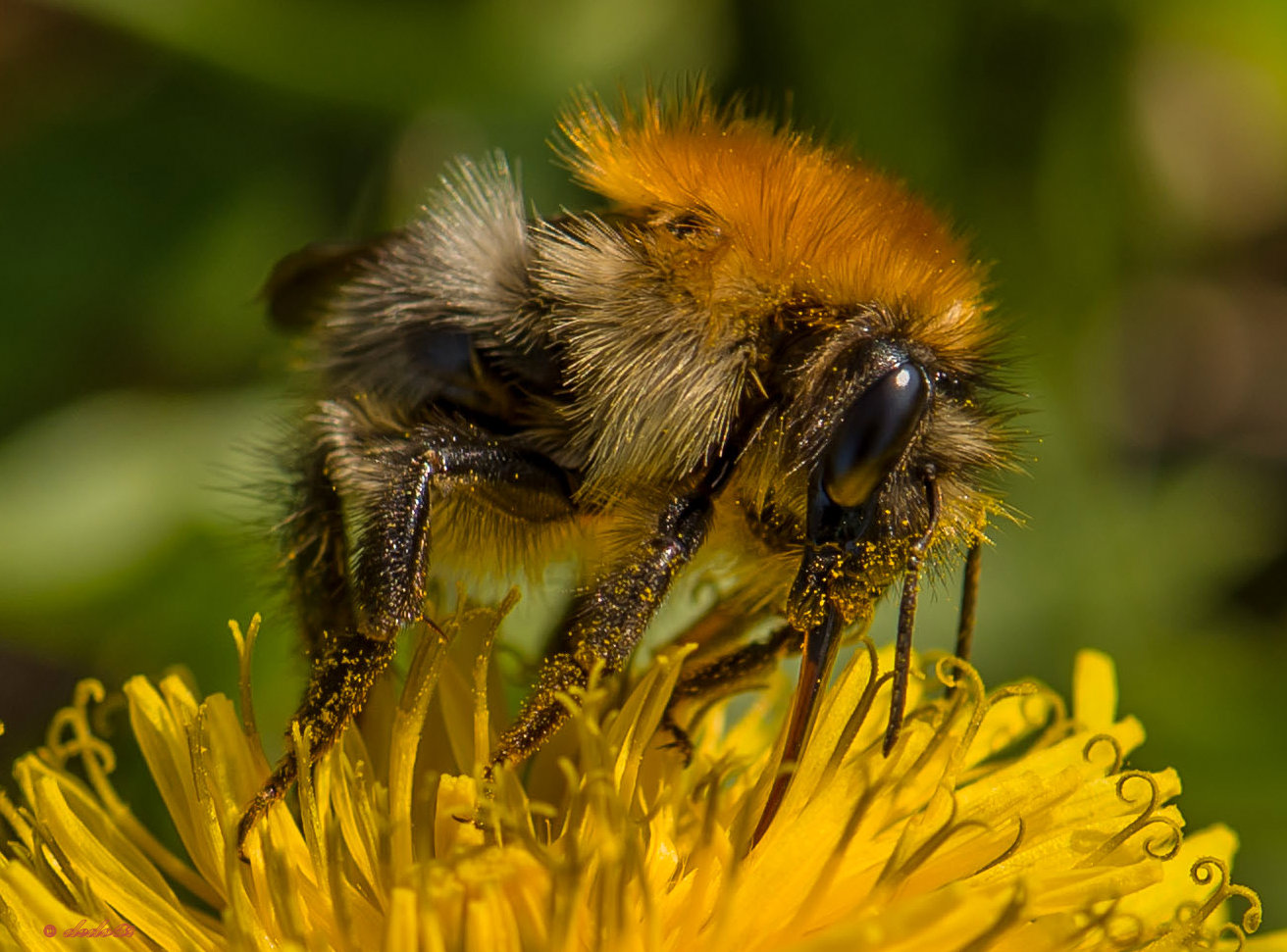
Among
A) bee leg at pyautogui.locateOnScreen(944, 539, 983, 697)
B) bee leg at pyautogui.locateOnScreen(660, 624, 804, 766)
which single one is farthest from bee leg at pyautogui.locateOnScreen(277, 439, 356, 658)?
bee leg at pyautogui.locateOnScreen(944, 539, 983, 697)

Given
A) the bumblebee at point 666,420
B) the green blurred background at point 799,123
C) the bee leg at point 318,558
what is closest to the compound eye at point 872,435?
the bumblebee at point 666,420

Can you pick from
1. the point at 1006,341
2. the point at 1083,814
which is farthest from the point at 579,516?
the point at 1083,814

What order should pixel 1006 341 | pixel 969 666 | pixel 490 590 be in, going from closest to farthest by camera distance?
pixel 1006 341
pixel 969 666
pixel 490 590

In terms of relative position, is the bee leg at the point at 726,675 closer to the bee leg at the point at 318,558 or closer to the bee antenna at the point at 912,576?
the bee antenna at the point at 912,576

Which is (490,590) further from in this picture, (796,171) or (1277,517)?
(1277,517)

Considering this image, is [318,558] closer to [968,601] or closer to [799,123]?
[968,601]

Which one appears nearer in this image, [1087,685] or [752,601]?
[752,601]

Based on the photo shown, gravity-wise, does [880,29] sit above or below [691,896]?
above
